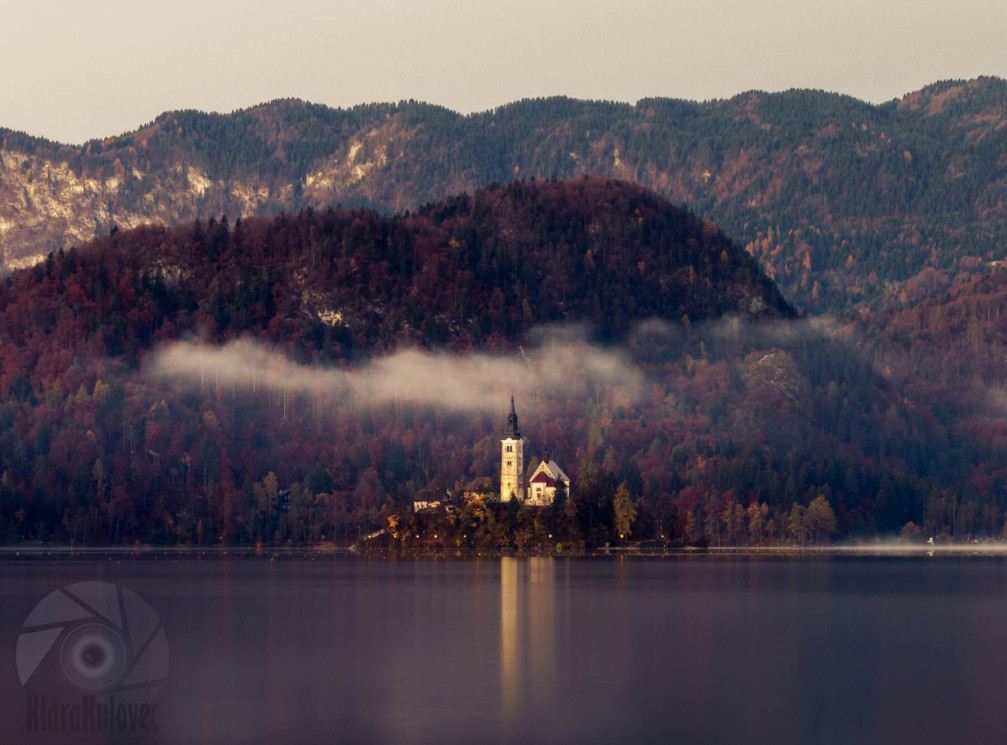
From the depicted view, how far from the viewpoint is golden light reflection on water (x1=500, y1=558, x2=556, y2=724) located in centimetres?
8981

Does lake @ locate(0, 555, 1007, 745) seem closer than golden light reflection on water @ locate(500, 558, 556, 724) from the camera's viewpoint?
Yes

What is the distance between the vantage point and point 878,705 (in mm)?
85625

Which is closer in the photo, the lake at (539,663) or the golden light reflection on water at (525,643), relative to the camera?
the lake at (539,663)

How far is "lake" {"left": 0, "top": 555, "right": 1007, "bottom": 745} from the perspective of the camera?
3091 inches

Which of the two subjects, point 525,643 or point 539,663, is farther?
point 525,643

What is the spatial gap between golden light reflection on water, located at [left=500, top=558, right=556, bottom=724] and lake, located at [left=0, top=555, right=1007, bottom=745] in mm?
273

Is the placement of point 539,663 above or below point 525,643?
below

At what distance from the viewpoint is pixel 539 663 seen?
10262 centimetres

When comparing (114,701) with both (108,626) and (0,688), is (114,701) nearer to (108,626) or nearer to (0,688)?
(0,688)

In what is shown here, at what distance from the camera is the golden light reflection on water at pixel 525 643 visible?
89.8 m

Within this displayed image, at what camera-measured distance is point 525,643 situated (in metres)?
114

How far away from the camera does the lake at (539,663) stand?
258 ft

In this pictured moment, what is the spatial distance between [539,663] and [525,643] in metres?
11.5

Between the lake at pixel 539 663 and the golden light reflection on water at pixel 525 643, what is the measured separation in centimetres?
27
